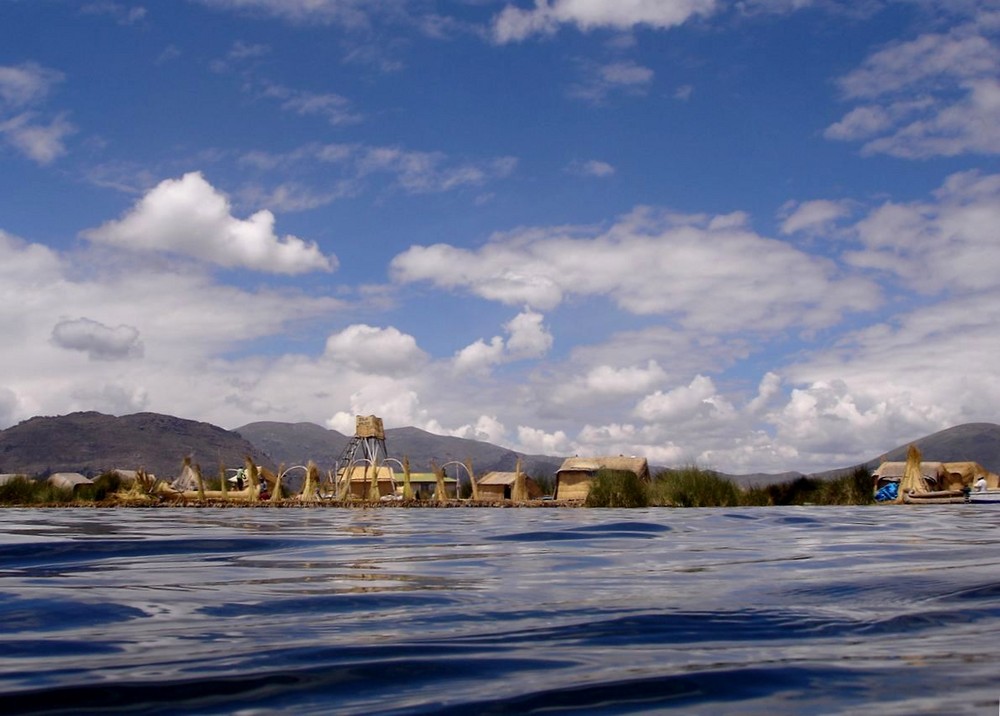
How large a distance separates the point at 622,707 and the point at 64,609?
2921 millimetres

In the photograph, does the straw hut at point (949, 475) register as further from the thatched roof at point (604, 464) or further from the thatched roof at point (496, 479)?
the thatched roof at point (496, 479)

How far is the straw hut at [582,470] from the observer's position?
4794 centimetres

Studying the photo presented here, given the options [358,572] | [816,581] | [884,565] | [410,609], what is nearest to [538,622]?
[410,609]

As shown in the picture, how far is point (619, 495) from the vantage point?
2698 centimetres

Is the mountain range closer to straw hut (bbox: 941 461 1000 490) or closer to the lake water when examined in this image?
straw hut (bbox: 941 461 1000 490)

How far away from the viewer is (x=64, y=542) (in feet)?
28.8

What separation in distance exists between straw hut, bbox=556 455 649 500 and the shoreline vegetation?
1270 cm

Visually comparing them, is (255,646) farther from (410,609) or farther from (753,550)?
(753,550)

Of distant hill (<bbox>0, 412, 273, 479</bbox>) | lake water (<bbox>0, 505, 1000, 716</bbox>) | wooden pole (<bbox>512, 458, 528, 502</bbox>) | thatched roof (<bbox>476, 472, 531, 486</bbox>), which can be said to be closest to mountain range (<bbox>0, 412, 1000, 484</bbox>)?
distant hill (<bbox>0, 412, 273, 479</bbox>)

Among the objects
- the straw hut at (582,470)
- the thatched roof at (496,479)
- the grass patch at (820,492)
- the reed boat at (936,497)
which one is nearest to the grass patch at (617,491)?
the grass patch at (820,492)

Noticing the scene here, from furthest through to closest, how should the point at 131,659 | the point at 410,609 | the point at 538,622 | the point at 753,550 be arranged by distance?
the point at 753,550, the point at 410,609, the point at 538,622, the point at 131,659

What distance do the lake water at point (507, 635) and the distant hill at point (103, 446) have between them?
126 meters

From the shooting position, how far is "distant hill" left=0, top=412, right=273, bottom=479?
135750mm

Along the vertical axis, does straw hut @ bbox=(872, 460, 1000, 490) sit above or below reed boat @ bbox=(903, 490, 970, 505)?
above
